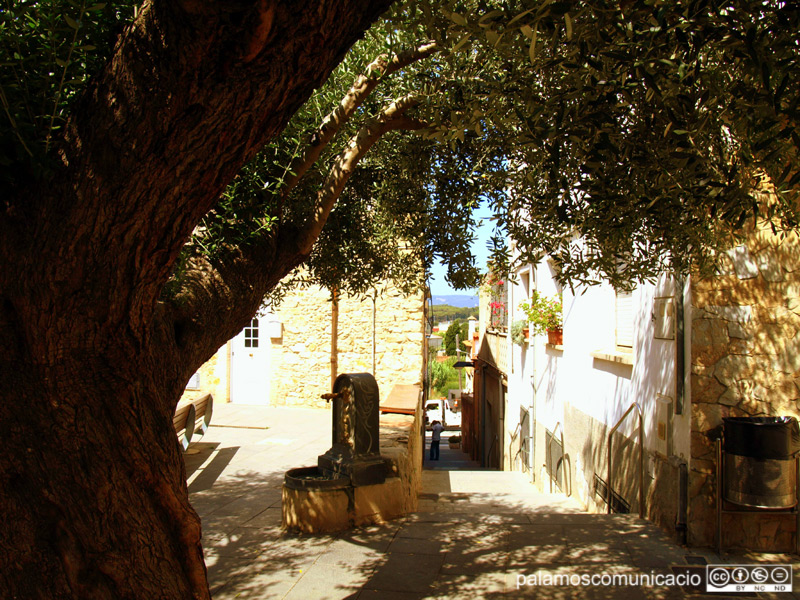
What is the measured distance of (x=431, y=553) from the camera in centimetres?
459

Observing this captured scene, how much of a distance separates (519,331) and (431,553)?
8.79 metres

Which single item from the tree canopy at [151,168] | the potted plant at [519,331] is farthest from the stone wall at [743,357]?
the potted plant at [519,331]

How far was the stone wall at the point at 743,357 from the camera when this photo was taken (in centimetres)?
475

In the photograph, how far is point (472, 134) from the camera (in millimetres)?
4648

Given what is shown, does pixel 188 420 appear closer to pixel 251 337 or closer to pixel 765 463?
pixel 765 463

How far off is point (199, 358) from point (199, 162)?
1.32m

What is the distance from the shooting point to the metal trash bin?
4352 millimetres

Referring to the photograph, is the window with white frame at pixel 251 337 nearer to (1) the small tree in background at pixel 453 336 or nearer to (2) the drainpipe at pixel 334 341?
(2) the drainpipe at pixel 334 341

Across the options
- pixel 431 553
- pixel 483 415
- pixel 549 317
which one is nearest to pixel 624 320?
pixel 549 317

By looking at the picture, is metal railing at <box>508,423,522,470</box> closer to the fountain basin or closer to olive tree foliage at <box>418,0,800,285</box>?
the fountain basin

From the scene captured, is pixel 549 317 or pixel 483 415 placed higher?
pixel 549 317

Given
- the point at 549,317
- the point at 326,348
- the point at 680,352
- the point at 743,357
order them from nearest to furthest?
the point at 743,357 → the point at 680,352 → the point at 549,317 → the point at 326,348

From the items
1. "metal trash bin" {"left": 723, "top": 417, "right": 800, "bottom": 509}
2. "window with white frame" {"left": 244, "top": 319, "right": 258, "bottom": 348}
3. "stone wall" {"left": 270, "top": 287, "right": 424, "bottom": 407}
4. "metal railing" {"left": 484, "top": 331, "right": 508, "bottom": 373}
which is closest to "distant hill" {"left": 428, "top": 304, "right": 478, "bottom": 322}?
"stone wall" {"left": 270, "top": 287, "right": 424, "bottom": 407}

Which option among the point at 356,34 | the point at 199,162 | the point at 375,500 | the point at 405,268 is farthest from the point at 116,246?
the point at 405,268
